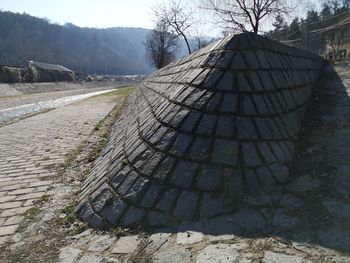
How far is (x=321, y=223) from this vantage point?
3.10 metres

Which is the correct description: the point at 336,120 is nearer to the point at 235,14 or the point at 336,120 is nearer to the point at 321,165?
the point at 321,165

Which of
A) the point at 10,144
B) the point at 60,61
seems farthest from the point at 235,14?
the point at 60,61

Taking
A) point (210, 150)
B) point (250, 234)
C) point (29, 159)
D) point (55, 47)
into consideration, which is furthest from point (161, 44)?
point (55, 47)

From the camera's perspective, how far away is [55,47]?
13350cm

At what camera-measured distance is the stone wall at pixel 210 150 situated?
360cm

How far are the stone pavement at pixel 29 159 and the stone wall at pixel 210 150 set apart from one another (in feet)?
3.30

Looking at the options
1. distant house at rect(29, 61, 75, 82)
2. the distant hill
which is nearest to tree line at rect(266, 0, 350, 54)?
distant house at rect(29, 61, 75, 82)

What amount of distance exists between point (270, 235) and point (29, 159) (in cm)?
642

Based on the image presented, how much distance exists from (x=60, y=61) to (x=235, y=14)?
112 metres

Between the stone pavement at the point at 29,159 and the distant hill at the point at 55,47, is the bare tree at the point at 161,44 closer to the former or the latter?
the stone pavement at the point at 29,159

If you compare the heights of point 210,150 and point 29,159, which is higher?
point 210,150

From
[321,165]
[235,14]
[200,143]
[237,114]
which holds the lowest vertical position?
[321,165]

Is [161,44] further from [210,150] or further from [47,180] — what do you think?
[210,150]

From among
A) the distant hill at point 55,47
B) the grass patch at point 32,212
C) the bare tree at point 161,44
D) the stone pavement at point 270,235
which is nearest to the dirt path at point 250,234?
the stone pavement at point 270,235
